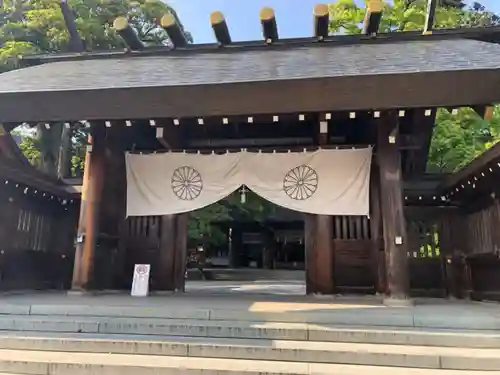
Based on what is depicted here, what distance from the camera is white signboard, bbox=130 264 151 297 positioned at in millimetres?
6703

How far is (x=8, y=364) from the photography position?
12.0ft

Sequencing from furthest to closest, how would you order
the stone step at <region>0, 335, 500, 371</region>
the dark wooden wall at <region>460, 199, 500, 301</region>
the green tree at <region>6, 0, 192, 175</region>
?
the green tree at <region>6, 0, 192, 175</region> → the dark wooden wall at <region>460, 199, 500, 301</region> → the stone step at <region>0, 335, 500, 371</region>

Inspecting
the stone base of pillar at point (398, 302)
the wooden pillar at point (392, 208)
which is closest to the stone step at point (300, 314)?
the stone base of pillar at point (398, 302)

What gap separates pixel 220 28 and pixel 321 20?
1.84 m

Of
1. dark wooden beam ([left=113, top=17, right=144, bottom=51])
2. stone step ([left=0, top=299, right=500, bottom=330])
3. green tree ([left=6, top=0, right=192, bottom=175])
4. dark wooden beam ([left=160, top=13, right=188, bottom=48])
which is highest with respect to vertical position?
green tree ([left=6, top=0, right=192, bottom=175])

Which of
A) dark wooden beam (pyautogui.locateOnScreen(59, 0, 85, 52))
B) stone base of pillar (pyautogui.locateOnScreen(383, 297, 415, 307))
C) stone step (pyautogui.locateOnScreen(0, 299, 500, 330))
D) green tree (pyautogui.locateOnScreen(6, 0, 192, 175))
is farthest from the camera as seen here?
green tree (pyautogui.locateOnScreen(6, 0, 192, 175))

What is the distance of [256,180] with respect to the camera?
675 cm

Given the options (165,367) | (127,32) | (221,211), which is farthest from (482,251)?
(221,211)

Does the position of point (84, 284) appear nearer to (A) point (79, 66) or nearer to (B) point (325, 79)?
(A) point (79, 66)

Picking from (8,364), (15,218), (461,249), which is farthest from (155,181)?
(461,249)

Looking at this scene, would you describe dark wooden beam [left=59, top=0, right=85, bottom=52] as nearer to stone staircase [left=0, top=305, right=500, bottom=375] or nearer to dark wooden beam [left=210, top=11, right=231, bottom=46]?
dark wooden beam [left=210, top=11, right=231, bottom=46]

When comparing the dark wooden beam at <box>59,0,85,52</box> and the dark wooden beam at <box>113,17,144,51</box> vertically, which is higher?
the dark wooden beam at <box>59,0,85,52</box>

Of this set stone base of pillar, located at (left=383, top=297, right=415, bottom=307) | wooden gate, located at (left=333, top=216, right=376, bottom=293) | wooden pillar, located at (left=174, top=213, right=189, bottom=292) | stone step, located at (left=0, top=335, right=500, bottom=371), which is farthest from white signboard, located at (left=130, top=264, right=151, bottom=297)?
stone base of pillar, located at (left=383, top=297, right=415, bottom=307)

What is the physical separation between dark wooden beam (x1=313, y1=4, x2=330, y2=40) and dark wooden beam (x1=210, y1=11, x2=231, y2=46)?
1636 millimetres
